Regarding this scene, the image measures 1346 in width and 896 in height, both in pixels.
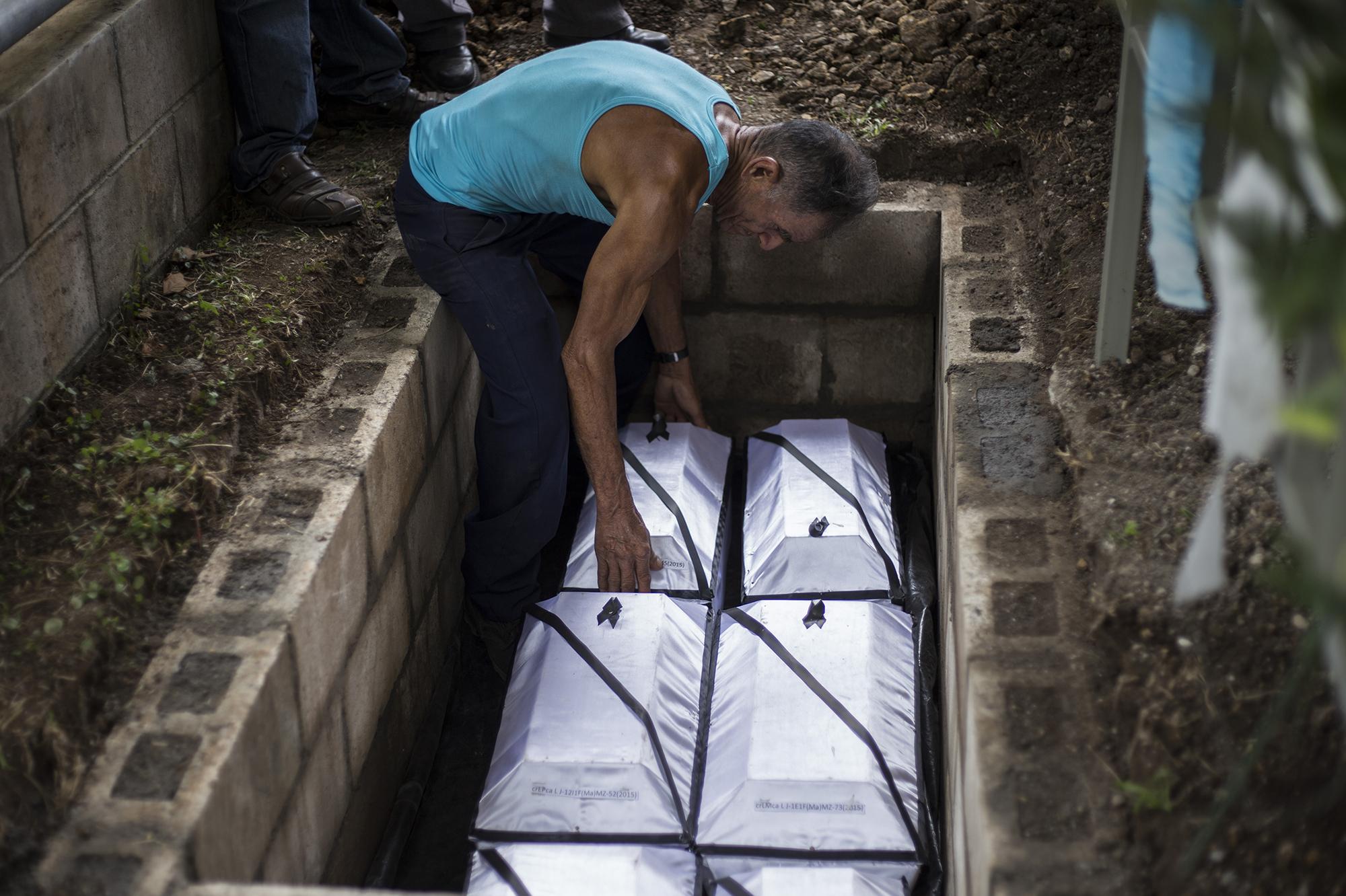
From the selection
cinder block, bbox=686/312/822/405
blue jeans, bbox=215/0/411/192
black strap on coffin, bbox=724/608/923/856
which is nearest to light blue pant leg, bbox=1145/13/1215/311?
black strap on coffin, bbox=724/608/923/856

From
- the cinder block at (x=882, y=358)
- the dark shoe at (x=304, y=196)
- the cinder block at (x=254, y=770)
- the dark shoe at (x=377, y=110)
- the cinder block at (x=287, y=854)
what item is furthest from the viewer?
the dark shoe at (x=377, y=110)

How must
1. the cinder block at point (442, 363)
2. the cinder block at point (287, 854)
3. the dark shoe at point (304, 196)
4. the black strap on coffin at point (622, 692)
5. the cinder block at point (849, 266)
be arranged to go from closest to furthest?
the cinder block at point (287, 854)
the black strap on coffin at point (622, 692)
the cinder block at point (442, 363)
the dark shoe at point (304, 196)
the cinder block at point (849, 266)

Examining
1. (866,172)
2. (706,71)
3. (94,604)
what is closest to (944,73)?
(706,71)

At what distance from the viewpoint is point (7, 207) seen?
295 centimetres

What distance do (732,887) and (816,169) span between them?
1758mm

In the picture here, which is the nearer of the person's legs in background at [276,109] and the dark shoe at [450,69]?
the person's legs in background at [276,109]

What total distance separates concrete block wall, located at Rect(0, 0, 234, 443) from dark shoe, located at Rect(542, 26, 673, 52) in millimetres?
1336

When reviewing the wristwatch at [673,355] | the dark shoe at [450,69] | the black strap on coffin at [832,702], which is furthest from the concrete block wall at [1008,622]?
the dark shoe at [450,69]

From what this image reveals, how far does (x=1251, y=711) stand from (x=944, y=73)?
320 centimetres

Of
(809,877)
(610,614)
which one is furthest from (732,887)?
(610,614)

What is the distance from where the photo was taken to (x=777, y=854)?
2.79 m

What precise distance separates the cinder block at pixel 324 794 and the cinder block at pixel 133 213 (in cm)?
137

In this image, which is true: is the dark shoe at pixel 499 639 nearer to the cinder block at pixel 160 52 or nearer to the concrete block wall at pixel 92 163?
the concrete block wall at pixel 92 163

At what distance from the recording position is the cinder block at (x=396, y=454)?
3184 millimetres
